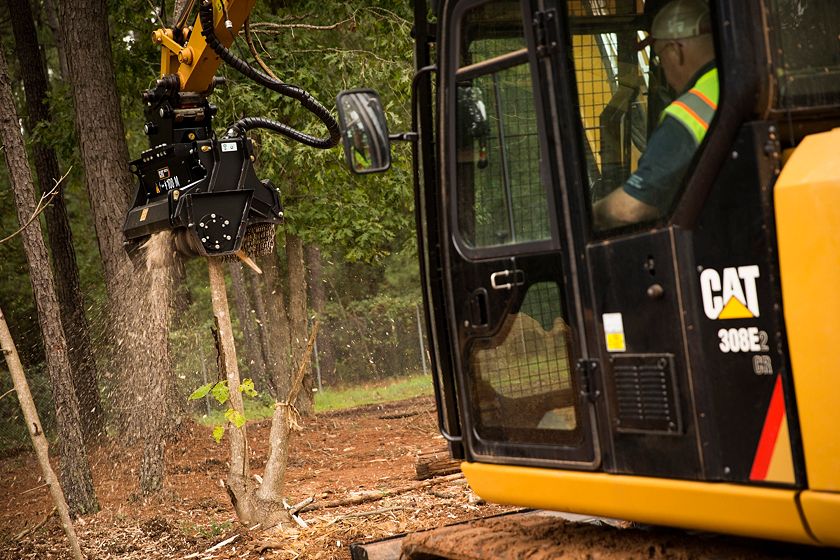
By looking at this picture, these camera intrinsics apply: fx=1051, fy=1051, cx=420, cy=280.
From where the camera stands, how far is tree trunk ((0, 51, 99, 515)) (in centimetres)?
927

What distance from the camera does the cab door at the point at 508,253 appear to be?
12.8 feet

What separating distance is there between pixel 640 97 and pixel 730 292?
0.91 m

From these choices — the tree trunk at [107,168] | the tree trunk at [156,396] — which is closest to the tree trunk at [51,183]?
the tree trunk at [107,168]

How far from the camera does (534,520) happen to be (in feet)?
15.3

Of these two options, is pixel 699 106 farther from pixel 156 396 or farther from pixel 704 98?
pixel 156 396

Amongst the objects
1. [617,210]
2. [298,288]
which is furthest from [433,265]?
[298,288]

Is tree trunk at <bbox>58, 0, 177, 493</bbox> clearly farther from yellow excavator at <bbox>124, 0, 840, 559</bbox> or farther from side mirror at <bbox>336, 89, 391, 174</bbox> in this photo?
side mirror at <bbox>336, 89, 391, 174</bbox>

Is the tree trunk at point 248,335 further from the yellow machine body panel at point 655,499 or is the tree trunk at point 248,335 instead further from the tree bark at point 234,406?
the yellow machine body panel at point 655,499

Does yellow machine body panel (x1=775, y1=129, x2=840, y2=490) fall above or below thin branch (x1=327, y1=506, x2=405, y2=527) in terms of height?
above

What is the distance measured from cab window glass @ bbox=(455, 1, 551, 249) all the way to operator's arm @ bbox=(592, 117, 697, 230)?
310 millimetres

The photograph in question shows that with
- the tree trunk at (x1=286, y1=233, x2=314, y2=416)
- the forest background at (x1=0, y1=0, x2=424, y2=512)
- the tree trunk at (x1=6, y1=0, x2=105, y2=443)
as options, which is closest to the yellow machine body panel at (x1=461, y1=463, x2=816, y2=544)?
the forest background at (x1=0, y1=0, x2=424, y2=512)

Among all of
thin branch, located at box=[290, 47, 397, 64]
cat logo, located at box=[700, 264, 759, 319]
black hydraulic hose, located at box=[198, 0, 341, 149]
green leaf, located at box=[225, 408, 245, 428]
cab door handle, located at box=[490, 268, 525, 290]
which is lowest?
green leaf, located at box=[225, 408, 245, 428]

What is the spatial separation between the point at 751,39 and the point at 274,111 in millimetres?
10021

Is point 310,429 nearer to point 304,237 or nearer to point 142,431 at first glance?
point 304,237
